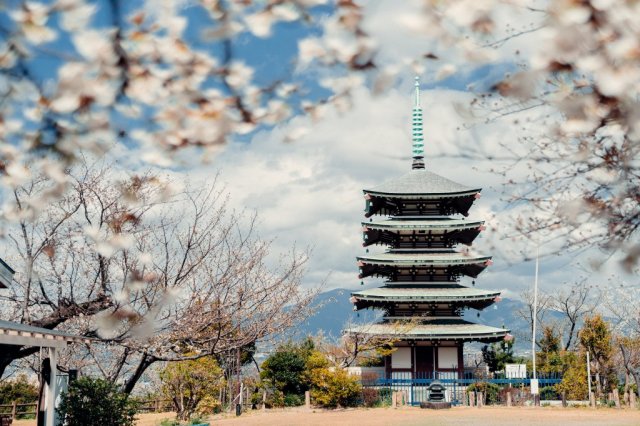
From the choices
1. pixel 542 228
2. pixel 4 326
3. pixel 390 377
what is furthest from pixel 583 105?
pixel 390 377

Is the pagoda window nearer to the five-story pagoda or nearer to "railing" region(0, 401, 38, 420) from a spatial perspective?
the five-story pagoda

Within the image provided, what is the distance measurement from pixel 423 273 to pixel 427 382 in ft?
18.0

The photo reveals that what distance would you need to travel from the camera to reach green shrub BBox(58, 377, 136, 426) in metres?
12.8

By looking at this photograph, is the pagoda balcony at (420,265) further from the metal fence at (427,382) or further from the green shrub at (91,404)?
the green shrub at (91,404)

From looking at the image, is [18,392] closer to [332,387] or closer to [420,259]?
[332,387]

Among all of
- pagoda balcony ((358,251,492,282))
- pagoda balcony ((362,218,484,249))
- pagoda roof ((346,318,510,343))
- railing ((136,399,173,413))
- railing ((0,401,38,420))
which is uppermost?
pagoda balcony ((362,218,484,249))

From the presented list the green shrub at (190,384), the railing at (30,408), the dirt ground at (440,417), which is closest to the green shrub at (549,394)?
the dirt ground at (440,417)

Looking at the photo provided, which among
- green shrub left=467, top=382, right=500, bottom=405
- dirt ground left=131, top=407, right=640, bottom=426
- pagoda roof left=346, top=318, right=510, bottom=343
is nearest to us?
dirt ground left=131, top=407, right=640, bottom=426

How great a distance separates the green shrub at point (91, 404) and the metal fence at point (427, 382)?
1815 centimetres

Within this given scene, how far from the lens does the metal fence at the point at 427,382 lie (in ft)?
97.1

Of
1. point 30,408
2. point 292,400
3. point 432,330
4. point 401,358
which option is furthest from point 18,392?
point 432,330

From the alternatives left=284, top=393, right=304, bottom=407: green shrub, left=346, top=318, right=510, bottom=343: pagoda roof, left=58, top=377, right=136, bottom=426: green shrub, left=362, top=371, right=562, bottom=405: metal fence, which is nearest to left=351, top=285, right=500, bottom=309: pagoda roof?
left=346, top=318, right=510, bottom=343: pagoda roof

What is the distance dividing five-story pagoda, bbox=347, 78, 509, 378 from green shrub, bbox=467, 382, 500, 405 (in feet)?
3.62

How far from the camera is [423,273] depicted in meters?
32.5
